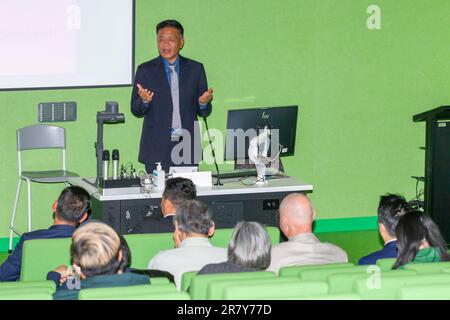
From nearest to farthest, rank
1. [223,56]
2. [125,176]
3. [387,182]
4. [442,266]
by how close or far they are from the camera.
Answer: [442,266] → [125,176] → [223,56] → [387,182]

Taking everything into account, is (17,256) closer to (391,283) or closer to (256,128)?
(391,283)

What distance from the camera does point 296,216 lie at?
502 centimetres

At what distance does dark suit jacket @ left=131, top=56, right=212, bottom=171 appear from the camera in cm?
769

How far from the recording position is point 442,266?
4230 mm

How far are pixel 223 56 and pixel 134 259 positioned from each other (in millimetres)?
3465

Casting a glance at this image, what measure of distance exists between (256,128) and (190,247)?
2.38 m

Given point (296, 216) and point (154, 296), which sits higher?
point (296, 216)

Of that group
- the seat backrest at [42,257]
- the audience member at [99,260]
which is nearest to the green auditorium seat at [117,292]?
the audience member at [99,260]

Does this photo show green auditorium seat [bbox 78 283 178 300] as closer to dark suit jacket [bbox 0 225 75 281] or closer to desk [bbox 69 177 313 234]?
dark suit jacket [bbox 0 225 75 281]

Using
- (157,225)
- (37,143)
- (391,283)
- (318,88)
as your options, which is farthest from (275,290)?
(318,88)

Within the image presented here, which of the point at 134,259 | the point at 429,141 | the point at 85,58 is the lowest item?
the point at 134,259

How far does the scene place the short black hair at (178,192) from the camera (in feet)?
18.8
